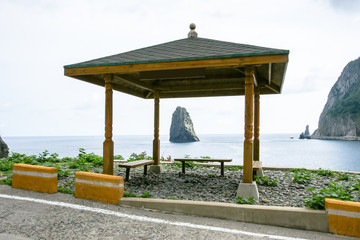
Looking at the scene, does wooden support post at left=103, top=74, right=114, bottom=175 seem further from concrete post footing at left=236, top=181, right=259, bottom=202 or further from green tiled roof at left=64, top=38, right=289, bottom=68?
concrete post footing at left=236, top=181, right=259, bottom=202

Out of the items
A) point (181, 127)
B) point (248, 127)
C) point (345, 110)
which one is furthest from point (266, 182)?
point (345, 110)

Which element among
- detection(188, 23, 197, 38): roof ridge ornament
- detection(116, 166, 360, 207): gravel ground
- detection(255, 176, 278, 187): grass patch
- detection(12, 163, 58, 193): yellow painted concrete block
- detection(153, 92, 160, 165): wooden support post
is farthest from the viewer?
Result: detection(153, 92, 160, 165): wooden support post

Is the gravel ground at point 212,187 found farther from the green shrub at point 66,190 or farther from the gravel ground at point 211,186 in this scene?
the green shrub at point 66,190

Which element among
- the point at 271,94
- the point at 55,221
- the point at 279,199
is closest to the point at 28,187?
the point at 55,221

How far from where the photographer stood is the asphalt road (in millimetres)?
3934

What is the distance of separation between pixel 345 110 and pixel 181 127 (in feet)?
200

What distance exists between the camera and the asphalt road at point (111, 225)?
3.93 meters

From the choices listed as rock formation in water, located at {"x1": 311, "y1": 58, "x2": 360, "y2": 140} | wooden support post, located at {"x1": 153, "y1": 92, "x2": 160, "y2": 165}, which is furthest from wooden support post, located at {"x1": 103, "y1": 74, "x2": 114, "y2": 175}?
rock formation in water, located at {"x1": 311, "y1": 58, "x2": 360, "y2": 140}

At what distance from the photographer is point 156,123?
9.33m

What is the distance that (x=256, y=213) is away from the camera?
4.57 m

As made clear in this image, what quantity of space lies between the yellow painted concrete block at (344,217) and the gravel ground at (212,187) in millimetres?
1022

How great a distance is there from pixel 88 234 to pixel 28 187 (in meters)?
3.14

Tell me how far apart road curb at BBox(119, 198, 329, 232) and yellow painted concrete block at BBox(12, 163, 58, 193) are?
2.30 metres

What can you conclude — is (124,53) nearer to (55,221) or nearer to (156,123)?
(156,123)
